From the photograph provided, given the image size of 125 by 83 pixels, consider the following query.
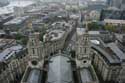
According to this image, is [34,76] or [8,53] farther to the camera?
[8,53]

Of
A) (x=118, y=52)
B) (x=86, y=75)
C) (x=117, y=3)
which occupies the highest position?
(x=117, y=3)

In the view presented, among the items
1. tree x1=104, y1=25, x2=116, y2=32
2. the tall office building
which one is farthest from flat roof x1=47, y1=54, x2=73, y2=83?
the tall office building

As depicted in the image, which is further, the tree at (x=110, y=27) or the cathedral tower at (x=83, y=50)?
the tree at (x=110, y=27)

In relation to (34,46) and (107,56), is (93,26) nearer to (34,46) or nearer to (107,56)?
(107,56)

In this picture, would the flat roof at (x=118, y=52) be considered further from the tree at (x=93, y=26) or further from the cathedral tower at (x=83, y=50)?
the tree at (x=93, y=26)

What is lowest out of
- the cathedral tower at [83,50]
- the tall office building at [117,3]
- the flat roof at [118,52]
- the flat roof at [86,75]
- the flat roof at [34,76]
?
the flat roof at [118,52]

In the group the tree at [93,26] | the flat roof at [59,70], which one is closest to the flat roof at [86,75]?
the flat roof at [59,70]

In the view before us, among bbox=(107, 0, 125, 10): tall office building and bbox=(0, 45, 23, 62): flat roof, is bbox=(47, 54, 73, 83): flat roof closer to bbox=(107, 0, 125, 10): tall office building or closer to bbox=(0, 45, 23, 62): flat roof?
→ bbox=(0, 45, 23, 62): flat roof

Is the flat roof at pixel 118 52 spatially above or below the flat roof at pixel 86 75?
below

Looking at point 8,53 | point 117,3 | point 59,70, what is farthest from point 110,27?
point 8,53

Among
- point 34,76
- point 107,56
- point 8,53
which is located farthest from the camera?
point 8,53

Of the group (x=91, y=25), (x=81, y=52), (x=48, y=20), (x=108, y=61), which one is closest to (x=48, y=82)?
(x=81, y=52)

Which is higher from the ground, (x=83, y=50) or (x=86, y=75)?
(x=83, y=50)
